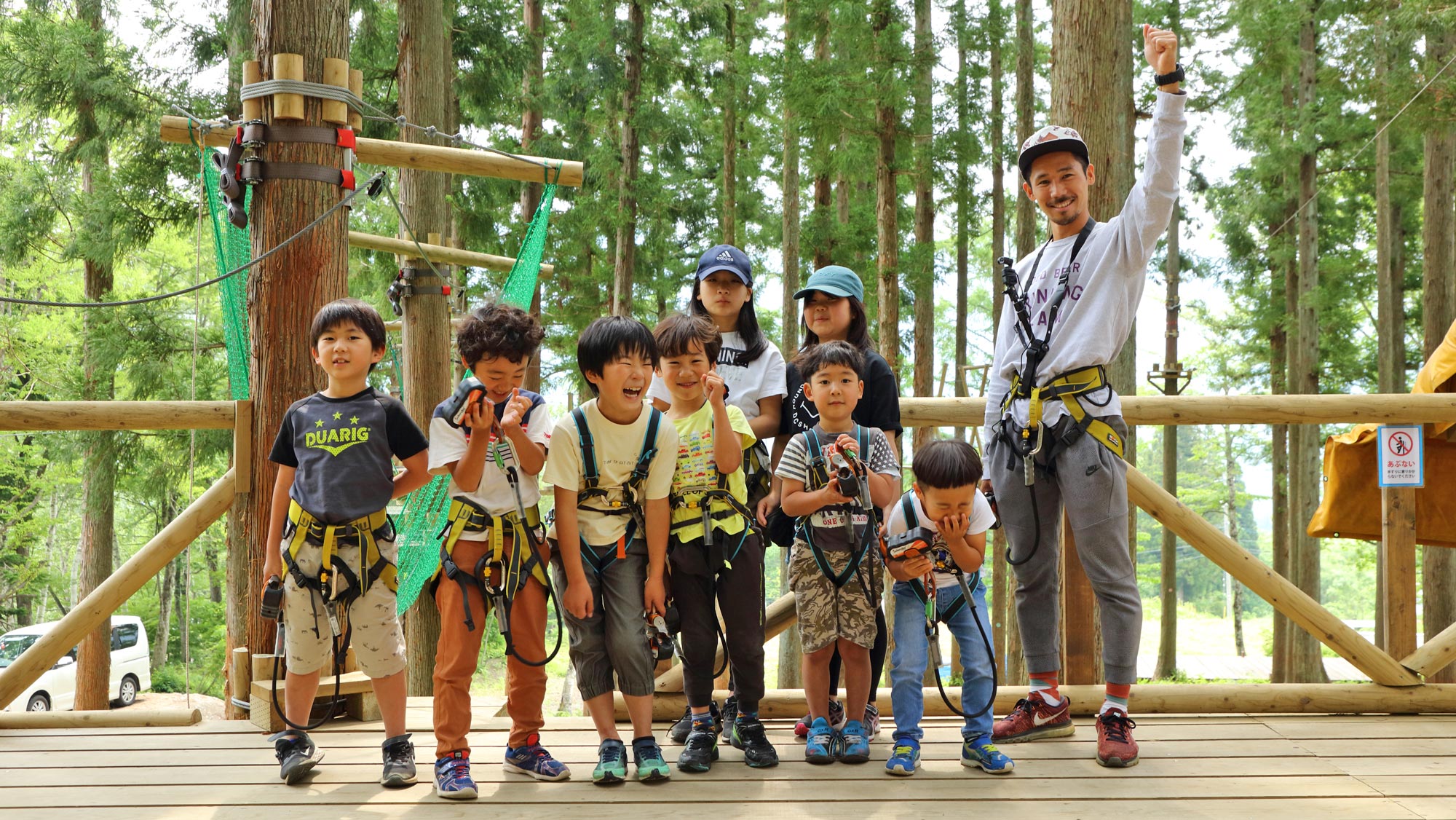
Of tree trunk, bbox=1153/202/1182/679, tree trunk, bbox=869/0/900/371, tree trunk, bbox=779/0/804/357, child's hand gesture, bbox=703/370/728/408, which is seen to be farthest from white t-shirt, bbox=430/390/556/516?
tree trunk, bbox=1153/202/1182/679

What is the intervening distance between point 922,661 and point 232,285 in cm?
309

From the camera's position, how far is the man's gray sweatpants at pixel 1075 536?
3.04m

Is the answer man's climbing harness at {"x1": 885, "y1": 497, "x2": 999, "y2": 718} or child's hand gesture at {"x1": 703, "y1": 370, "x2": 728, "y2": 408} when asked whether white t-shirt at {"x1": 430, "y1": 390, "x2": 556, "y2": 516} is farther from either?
man's climbing harness at {"x1": 885, "y1": 497, "x2": 999, "y2": 718}

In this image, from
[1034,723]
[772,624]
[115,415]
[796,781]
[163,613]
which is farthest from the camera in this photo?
[163,613]

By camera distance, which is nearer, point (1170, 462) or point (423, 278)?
point (423, 278)

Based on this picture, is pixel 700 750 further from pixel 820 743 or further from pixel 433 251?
pixel 433 251

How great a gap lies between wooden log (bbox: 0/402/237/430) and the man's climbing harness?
258 centimetres

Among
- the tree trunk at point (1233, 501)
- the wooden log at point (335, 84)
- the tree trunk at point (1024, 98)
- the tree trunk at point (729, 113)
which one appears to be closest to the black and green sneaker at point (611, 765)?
the wooden log at point (335, 84)

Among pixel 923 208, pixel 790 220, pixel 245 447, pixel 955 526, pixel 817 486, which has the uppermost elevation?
pixel 923 208

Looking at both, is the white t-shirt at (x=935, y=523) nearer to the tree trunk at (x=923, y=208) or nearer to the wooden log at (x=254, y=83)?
the wooden log at (x=254, y=83)

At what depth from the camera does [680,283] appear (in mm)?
18172

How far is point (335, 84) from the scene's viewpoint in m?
3.79

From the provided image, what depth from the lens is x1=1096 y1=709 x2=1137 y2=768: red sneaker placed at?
2990 millimetres

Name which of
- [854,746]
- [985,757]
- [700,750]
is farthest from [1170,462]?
[700,750]
